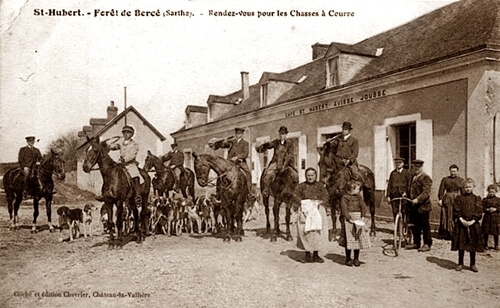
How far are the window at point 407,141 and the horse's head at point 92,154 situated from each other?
6538 millimetres

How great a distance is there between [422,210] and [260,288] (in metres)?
3.31

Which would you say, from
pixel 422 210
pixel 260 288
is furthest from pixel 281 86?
pixel 260 288

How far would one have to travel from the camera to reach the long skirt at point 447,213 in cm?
690

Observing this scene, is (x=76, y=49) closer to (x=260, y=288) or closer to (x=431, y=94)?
(x=260, y=288)

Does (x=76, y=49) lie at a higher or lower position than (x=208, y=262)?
higher

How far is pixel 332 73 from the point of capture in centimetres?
1098

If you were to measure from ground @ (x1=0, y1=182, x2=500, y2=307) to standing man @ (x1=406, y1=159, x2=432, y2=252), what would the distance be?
247 millimetres

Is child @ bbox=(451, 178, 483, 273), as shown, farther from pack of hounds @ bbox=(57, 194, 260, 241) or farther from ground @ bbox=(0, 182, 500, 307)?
pack of hounds @ bbox=(57, 194, 260, 241)

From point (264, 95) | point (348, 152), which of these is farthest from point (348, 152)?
point (264, 95)

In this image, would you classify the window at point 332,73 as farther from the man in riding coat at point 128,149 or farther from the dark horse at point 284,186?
the man in riding coat at point 128,149

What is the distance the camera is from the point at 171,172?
10508 millimetres

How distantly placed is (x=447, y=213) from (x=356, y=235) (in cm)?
256

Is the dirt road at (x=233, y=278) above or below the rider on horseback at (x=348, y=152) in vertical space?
below

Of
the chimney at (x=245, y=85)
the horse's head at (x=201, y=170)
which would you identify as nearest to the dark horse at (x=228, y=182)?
the horse's head at (x=201, y=170)
